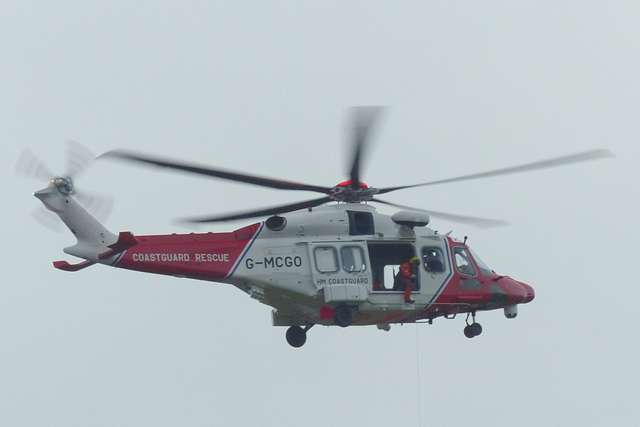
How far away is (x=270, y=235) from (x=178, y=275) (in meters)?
2.15

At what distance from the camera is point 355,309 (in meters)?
29.2

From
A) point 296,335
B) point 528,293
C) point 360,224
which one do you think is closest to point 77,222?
point 296,335

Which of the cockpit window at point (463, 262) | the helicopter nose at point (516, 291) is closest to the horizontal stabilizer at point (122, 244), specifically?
the cockpit window at point (463, 262)

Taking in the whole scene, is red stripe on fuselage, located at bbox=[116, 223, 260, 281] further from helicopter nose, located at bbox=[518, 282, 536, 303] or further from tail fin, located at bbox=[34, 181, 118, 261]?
helicopter nose, located at bbox=[518, 282, 536, 303]

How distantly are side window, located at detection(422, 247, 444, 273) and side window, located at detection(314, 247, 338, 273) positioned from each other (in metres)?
2.22

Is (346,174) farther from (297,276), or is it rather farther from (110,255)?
(110,255)

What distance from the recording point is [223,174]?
2708cm

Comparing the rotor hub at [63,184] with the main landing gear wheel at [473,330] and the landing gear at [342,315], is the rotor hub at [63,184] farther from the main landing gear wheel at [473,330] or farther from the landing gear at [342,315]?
the main landing gear wheel at [473,330]

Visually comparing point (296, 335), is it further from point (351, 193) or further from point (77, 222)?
point (77, 222)

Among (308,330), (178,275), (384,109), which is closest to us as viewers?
(384,109)

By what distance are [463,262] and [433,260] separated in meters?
0.93

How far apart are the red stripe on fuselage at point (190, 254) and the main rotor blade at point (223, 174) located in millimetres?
1408

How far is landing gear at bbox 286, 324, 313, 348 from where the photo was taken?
99.8 feet

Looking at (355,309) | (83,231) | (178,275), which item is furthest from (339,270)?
(83,231)
